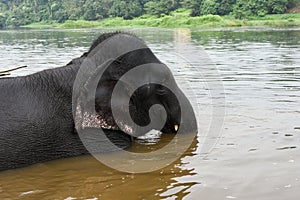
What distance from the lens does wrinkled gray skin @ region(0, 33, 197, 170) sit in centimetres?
460

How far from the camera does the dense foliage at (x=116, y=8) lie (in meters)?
68.2

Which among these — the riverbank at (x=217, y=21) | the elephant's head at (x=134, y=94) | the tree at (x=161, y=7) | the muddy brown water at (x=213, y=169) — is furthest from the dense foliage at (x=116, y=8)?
the elephant's head at (x=134, y=94)

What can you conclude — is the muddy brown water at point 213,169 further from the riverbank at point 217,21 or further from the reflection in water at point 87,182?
the riverbank at point 217,21

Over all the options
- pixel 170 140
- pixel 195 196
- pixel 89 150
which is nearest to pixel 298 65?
pixel 170 140

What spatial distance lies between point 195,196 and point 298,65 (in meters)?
9.35

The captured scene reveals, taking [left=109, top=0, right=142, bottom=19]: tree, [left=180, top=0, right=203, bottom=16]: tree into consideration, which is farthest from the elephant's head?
[left=109, top=0, right=142, bottom=19]: tree

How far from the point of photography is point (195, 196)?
12.0 feet

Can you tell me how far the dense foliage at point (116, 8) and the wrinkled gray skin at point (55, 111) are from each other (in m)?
63.3

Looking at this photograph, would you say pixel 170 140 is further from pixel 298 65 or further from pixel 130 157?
pixel 298 65

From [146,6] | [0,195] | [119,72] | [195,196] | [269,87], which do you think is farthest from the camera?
[146,6]

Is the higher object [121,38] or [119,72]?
[121,38]

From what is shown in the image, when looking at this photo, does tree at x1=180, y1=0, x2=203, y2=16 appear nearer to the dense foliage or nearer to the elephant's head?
the dense foliage

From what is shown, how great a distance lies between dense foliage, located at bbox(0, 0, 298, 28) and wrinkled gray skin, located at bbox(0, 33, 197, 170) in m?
63.3

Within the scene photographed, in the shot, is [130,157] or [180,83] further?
[180,83]
